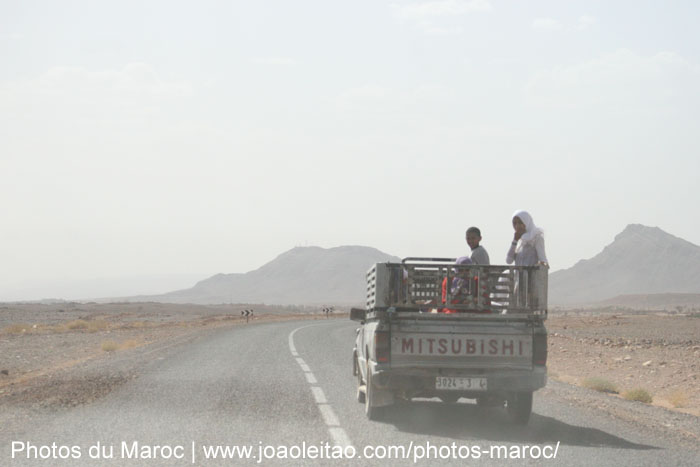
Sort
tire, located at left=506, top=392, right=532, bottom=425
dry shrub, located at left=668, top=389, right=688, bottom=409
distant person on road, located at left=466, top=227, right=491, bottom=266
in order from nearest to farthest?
1. tire, located at left=506, top=392, right=532, bottom=425
2. distant person on road, located at left=466, top=227, right=491, bottom=266
3. dry shrub, located at left=668, top=389, right=688, bottom=409

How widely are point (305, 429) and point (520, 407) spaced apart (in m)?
2.70

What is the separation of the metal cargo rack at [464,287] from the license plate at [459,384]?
0.88 m

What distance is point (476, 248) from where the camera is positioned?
11.8 m

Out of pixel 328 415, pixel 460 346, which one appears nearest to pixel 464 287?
pixel 460 346

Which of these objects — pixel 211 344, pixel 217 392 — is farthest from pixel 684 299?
pixel 217 392

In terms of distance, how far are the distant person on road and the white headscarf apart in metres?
0.69

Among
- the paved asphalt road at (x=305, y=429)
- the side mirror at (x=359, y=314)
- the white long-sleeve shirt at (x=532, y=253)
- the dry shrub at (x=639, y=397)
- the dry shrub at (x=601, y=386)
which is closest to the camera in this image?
the paved asphalt road at (x=305, y=429)

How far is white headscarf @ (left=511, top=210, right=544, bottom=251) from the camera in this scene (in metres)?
10.8

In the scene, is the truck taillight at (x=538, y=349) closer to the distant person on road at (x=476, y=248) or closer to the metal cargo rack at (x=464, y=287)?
the metal cargo rack at (x=464, y=287)

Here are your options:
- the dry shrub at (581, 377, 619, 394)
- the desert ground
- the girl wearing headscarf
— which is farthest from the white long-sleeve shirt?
the dry shrub at (581, 377, 619, 394)

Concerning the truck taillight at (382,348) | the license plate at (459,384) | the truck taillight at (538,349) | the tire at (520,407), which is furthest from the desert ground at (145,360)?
the truck taillight at (382,348)

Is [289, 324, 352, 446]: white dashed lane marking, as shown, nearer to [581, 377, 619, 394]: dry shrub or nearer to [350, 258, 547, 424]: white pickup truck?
[350, 258, 547, 424]: white pickup truck

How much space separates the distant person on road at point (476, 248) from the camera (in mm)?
11641

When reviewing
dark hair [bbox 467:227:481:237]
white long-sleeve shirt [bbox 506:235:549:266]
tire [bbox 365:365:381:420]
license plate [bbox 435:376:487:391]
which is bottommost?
tire [bbox 365:365:381:420]
